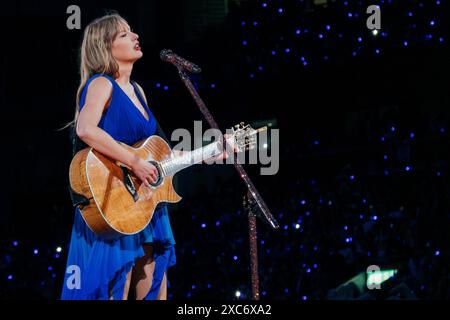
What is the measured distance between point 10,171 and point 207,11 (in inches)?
162

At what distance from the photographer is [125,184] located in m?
3.22

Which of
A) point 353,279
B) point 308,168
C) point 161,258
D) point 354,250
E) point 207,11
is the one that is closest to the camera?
point 161,258

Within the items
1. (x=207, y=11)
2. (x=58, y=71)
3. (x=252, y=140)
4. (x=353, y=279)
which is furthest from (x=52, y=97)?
(x=252, y=140)

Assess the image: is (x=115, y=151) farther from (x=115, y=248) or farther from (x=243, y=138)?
(x=243, y=138)

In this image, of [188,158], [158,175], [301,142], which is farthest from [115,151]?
[301,142]

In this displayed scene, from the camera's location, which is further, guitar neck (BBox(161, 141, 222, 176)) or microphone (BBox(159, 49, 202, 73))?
guitar neck (BBox(161, 141, 222, 176))

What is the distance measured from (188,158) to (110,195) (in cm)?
46

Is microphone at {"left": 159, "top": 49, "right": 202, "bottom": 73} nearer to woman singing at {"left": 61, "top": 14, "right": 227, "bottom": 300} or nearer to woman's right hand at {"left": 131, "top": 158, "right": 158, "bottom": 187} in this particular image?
woman singing at {"left": 61, "top": 14, "right": 227, "bottom": 300}

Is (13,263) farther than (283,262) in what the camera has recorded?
Yes

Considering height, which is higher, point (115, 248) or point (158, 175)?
point (158, 175)

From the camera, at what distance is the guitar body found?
3082 mm

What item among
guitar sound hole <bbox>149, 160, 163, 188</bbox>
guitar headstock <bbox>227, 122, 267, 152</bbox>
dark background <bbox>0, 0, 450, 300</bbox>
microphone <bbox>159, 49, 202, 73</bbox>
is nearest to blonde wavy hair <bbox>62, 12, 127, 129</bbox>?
microphone <bbox>159, 49, 202, 73</bbox>
